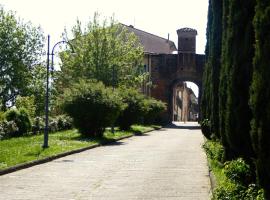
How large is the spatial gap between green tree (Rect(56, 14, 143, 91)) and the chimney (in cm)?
1368

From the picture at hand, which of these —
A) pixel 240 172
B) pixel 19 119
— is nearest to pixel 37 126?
pixel 19 119

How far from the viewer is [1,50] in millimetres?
56531

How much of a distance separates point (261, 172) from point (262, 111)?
0.85 m

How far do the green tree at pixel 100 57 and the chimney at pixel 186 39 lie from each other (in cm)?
1368

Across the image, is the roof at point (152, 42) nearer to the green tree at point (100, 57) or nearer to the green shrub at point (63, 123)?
the green tree at point (100, 57)

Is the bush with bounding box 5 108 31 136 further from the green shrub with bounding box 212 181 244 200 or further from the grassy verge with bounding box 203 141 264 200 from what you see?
the green shrub with bounding box 212 181 244 200

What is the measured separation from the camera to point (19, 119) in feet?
97.4

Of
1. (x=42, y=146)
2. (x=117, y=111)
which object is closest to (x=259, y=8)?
(x=42, y=146)

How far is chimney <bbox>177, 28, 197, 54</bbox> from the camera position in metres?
67.2

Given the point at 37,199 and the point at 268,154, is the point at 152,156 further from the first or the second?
the point at 268,154

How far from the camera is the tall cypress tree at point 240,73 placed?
9.33 m

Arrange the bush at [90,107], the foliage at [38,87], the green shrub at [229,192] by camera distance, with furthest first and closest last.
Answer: the foliage at [38,87]
the bush at [90,107]
the green shrub at [229,192]

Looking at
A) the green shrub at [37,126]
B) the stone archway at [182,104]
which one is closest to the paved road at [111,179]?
the green shrub at [37,126]

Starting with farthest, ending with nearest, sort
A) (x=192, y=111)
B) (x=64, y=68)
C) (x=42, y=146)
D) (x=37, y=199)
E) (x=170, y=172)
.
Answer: (x=192, y=111), (x=64, y=68), (x=42, y=146), (x=170, y=172), (x=37, y=199)
